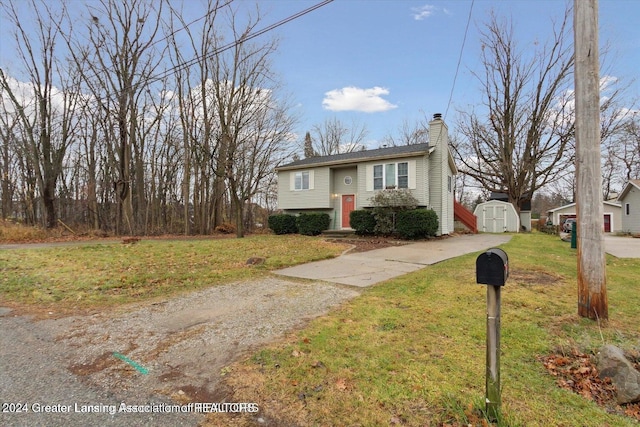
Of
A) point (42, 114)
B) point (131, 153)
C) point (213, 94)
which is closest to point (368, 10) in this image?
point (213, 94)

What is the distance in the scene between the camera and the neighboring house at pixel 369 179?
583 inches

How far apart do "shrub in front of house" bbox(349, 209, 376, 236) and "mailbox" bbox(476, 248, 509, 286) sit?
42.3ft

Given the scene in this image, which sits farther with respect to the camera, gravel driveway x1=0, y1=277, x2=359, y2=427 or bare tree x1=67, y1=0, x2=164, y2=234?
bare tree x1=67, y1=0, x2=164, y2=234

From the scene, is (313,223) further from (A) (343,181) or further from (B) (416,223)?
(B) (416,223)

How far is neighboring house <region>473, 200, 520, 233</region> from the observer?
21.2 meters

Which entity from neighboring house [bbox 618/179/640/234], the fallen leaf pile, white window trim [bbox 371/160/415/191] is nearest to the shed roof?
neighboring house [bbox 618/179/640/234]

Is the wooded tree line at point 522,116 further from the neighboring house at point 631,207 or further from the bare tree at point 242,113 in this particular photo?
the bare tree at point 242,113

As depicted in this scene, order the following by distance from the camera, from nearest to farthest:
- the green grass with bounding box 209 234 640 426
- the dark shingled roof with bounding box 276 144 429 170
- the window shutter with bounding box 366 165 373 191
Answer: the green grass with bounding box 209 234 640 426 < the dark shingled roof with bounding box 276 144 429 170 < the window shutter with bounding box 366 165 373 191

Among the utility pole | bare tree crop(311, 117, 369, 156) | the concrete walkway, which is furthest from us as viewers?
bare tree crop(311, 117, 369, 156)

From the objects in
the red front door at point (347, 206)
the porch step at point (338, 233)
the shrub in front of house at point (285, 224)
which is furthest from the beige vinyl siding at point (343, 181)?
the shrub in front of house at point (285, 224)

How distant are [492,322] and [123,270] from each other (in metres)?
7.49

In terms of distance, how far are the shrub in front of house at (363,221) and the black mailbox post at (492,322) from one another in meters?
12.8

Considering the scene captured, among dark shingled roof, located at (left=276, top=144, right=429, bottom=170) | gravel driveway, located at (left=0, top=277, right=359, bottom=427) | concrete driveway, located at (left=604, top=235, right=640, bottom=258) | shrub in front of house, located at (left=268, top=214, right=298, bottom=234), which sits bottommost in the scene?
concrete driveway, located at (left=604, top=235, right=640, bottom=258)

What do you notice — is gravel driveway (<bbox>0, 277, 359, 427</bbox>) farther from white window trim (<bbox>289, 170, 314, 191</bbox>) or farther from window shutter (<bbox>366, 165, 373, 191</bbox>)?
white window trim (<bbox>289, 170, 314, 191</bbox>)
